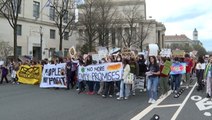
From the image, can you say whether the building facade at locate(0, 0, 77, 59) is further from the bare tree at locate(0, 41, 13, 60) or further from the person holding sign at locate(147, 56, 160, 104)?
the person holding sign at locate(147, 56, 160, 104)

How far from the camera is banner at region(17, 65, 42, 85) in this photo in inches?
877

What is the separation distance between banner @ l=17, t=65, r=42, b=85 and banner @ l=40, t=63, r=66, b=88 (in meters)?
2.01

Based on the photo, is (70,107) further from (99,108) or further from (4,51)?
(4,51)

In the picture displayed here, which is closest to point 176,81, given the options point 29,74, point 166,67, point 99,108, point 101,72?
point 166,67

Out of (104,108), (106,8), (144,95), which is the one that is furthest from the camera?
(106,8)

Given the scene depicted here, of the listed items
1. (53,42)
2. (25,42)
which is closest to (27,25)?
(25,42)

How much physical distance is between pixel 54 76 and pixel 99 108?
26.1 ft

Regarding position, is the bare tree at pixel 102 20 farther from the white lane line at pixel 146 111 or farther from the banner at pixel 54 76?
the white lane line at pixel 146 111

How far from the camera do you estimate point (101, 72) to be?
16469 millimetres

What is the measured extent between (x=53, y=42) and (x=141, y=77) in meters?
50.0

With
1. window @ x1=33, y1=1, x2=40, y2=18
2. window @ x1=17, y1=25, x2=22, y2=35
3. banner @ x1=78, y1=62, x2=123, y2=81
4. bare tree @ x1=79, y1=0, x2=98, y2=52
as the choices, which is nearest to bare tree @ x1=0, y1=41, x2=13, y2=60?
window @ x1=17, y1=25, x2=22, y2=35

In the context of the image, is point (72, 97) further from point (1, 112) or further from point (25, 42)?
point (25, 42)

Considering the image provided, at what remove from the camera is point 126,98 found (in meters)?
14.7

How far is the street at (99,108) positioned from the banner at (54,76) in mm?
3676
